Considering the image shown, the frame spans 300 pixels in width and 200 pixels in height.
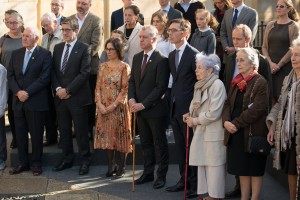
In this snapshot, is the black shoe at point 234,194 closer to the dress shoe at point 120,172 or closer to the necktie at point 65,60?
the dress shoe at point 120,172

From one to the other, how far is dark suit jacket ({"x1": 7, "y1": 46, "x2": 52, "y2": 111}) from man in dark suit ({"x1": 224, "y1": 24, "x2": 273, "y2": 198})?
2.43 meters

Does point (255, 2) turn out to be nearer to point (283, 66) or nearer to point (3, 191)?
point (283, 66)

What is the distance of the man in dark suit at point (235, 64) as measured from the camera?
6.71 meters

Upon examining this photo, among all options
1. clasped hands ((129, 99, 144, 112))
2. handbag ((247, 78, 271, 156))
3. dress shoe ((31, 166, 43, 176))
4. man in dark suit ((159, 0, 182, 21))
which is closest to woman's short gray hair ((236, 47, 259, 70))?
handbag ((247, 78, 271, 156))

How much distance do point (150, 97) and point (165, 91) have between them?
0.20 meters

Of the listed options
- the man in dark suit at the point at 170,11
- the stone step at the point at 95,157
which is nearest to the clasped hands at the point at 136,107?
the stone step at the point at 95,157

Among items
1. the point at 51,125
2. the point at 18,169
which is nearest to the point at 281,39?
the point at 51,125

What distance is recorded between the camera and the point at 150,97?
7.39m

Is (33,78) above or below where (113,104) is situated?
above

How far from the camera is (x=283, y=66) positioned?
26.2 feet

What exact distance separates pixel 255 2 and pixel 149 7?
2359 mm

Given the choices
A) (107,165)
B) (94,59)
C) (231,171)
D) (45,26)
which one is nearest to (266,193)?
(231,171)

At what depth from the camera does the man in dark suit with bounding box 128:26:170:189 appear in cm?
740

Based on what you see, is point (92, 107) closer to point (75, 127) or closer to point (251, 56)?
point (75, 127)
